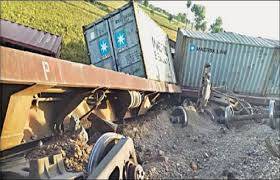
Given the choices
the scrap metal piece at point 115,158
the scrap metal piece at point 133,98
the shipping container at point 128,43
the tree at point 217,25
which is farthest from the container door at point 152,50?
the tree at point 217,25

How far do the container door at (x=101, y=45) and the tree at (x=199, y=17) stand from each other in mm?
65529

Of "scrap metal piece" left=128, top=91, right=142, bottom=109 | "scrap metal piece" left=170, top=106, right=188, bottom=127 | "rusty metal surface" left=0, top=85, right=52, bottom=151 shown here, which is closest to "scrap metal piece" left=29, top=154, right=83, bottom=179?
"rusty metal surface" left=0, top=85, right=52, bottom=151

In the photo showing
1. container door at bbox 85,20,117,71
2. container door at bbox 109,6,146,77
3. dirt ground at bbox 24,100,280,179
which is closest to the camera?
dirt ground at bbox 24,100,280,179

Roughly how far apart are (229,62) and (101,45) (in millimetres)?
5978

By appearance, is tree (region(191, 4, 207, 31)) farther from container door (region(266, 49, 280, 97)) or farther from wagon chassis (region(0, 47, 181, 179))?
wagon chassis (region(0, 47, 181, 179))

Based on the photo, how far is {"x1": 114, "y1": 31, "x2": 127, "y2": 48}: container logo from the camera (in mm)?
9758

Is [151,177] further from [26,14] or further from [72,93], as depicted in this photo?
[26,14]

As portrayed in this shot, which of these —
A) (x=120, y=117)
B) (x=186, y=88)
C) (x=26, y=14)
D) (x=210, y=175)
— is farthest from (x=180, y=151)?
(x=26, y=14)

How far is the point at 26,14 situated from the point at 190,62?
43.1ft

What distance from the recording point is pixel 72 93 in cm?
396

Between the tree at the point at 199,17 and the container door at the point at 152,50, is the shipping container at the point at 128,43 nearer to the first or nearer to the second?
the container door at the point at 152,50

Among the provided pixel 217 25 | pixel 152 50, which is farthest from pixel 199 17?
pixel 152 50

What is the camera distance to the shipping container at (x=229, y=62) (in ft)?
46.5

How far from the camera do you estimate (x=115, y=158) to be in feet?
9.31
